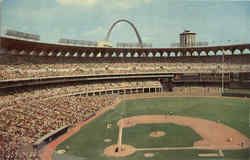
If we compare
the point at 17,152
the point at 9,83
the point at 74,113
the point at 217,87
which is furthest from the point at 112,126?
the point at 217,87

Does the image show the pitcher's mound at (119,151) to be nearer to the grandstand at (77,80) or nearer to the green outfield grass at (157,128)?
the green outfield grass at (157,128)

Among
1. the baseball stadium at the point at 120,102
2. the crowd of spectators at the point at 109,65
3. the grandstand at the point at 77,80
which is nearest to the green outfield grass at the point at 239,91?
the baseball stadium at the point at 120,102

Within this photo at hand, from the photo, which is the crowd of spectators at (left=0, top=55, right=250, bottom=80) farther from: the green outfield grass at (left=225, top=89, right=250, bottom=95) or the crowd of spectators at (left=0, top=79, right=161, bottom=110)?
the green outfield grass at (left=225, top=89, right=250, bottom=95)

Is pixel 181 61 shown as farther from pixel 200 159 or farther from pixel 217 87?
pixel 200 159

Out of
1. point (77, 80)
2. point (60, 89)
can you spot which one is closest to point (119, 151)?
point (60, 89)

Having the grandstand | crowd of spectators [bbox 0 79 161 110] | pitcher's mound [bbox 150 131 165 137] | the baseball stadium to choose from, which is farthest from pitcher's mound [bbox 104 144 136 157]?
crowd of spectators [bbox 0 79 161 110]

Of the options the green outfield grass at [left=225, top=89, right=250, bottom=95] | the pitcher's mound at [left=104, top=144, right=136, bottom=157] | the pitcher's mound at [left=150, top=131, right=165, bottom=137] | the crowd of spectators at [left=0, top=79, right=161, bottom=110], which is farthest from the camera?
the green outfield grass at [left=225, top=89, right=250, bottom=95]
